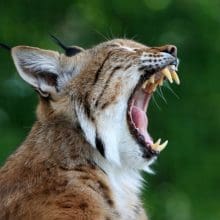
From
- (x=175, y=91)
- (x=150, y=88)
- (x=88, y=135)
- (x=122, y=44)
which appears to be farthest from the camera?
(x=175, y=91)

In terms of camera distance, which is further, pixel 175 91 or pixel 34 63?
pixel 175 91

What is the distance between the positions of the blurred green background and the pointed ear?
4932 mm

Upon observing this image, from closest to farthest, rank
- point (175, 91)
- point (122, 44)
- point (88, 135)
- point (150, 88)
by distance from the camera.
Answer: point (88, 135) → point (150, 88) → point (122, 44) → point (175, 91)

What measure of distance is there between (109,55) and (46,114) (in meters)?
0.50

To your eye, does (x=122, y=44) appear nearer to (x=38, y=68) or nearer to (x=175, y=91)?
(x=38, y=68)

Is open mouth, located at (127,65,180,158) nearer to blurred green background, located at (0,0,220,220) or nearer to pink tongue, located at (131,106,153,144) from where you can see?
pink tongue, located at (131,106,153,144)

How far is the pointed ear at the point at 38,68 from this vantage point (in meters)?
7.73

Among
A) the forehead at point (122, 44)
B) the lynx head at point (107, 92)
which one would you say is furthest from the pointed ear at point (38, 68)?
the forehead at point (122, 44)

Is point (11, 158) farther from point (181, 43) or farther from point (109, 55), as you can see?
point (181, 43)

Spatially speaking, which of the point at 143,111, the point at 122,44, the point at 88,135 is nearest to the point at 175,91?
the point at 122,44

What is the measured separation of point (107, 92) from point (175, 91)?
521 centimetres

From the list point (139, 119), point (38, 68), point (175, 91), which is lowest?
point (175, 91)

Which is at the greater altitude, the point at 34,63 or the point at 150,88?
the point at 34,63

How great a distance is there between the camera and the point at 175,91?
12844 millimetres
